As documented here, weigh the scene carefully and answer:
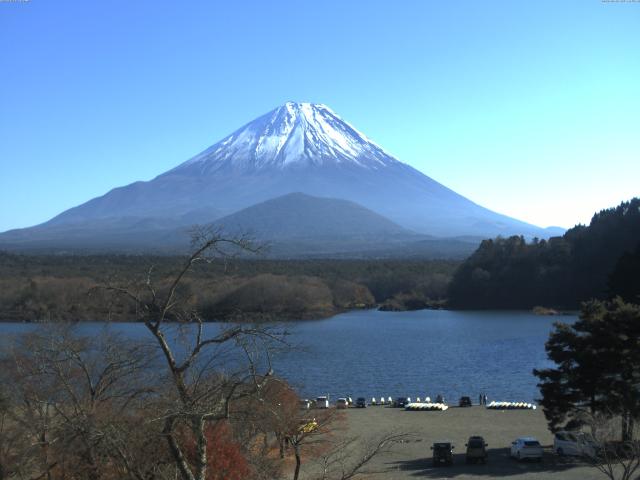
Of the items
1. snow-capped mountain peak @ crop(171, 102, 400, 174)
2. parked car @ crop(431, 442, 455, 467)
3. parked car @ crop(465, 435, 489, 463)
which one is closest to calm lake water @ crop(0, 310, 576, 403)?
parked car @ crop(431, 442, 455, 467)

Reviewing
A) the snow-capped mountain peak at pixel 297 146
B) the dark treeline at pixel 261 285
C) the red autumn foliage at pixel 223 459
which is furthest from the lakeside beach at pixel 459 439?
the snow-capped mountain peak at pixel 297 146

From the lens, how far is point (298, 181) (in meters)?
146

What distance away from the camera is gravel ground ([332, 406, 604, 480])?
1045cm

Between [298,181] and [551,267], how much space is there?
10296 centimetres

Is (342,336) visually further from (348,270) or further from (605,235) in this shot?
(348,270)

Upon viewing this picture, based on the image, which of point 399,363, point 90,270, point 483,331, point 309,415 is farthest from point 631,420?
point 90,270

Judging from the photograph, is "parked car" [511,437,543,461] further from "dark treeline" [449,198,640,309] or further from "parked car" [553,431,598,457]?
"dark treeline" [449,198,640,309]

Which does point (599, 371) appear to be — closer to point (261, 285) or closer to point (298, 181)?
point (261, 285)

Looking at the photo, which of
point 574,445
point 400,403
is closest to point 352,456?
point 574,445

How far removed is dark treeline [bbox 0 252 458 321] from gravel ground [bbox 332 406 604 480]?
11.6 meters

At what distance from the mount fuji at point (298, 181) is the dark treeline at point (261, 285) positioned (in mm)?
77000

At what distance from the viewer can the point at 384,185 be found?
149000 millimetres

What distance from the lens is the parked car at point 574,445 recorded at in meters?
9.80

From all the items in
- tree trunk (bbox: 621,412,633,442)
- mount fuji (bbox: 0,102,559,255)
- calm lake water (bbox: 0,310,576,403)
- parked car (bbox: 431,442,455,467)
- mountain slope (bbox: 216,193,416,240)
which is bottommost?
calm lake water (bbox: 0,310,576,403)
